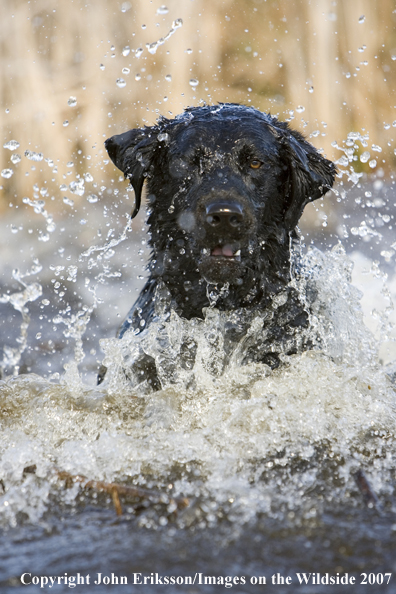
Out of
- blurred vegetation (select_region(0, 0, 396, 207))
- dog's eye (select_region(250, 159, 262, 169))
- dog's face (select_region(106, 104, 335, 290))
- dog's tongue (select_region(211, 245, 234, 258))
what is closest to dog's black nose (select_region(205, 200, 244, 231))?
dog's face (select_region(106, 104, 335, 290))

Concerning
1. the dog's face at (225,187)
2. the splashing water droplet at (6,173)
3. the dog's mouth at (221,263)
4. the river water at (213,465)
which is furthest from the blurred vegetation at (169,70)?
the dog's mouth at (221,263)

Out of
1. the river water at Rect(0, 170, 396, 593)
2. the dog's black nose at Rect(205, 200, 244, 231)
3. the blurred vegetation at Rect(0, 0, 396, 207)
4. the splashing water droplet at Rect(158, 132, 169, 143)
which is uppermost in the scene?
the blurred vegetation at Rect(0, 0, 396, 207)

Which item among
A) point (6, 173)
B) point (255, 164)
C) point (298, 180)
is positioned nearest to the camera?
point (255, 164)

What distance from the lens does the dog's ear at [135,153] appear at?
4.13 meters

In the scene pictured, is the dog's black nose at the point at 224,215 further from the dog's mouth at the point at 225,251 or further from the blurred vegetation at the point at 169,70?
the blurred vegetation at the point at 169,70

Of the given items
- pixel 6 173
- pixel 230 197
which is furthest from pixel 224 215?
pixel 6 173

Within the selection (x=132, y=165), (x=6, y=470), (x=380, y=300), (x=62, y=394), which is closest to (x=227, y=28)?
(x=380, y=300)

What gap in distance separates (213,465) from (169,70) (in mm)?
7746

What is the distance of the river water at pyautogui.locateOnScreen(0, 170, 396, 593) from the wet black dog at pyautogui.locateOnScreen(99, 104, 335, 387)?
0.60 ft

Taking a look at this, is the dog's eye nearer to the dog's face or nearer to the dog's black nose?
the dog's face

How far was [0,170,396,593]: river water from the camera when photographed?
6.35ft

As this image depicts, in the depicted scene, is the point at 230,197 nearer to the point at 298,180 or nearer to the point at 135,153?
the point at 298,180

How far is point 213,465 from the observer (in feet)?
8.57

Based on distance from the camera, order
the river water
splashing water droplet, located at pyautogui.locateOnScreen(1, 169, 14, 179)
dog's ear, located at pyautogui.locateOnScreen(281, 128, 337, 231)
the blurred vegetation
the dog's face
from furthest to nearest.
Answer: the blurred vegetation → splashing water droplet, located at pyautogui.locateOnScreen(1, 169, 14, 179) → dog's ear, located at pyautogui.locateOnScreen(281, 128, 337, 231) → the dog's face → the river water
